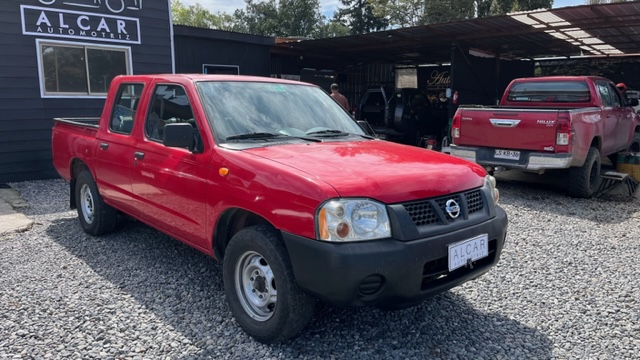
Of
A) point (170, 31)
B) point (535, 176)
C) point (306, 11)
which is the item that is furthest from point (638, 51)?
point (306, 11)

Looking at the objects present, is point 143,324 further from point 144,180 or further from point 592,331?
point 592,331

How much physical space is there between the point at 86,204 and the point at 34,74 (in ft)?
14.5

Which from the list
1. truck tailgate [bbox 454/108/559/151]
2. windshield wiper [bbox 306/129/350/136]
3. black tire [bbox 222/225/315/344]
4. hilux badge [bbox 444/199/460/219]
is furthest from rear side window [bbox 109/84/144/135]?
truck tailgate [bbox 454/108/559/151]

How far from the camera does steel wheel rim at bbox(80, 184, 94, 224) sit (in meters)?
5.32

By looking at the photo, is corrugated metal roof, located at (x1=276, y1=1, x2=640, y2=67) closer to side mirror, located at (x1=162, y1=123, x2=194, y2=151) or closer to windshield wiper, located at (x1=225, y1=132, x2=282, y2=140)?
windshield wiper, located at (x1=225, y1=132, x2=282, y2=140)

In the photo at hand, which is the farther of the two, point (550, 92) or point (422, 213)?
point (550, 92)

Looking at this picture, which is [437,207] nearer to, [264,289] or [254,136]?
[264,289]

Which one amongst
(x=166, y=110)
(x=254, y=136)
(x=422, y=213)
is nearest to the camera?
(x=422, y=213)

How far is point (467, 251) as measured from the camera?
2896mm

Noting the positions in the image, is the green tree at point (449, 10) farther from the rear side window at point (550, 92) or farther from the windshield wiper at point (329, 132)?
the windshield wiper at point (329, 132)

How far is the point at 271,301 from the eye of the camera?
2.99m

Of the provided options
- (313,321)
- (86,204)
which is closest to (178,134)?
(313,321)

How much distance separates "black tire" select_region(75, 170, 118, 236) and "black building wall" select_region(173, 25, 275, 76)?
23.8 feet

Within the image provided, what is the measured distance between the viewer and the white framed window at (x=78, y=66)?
8.54 metres
